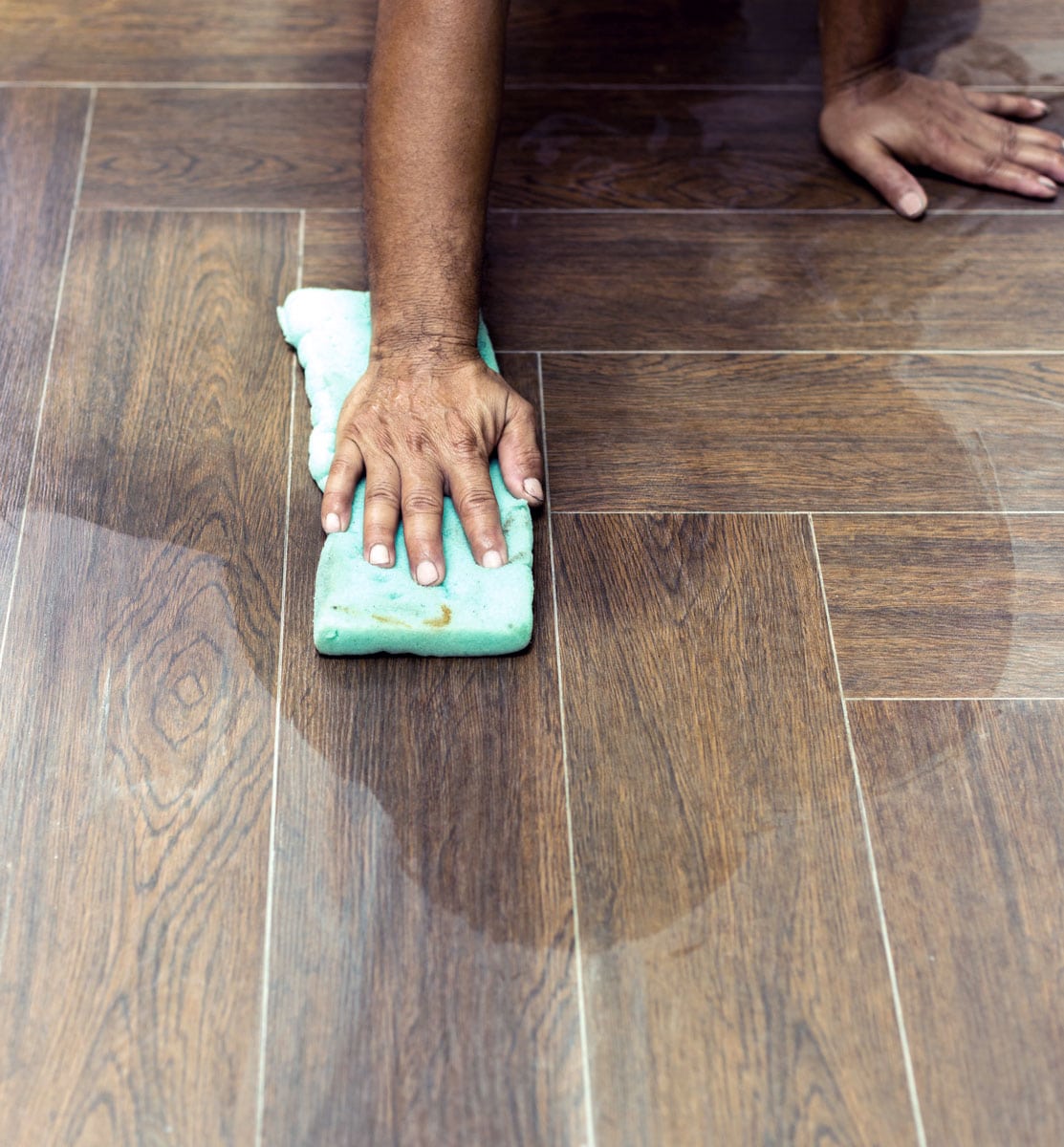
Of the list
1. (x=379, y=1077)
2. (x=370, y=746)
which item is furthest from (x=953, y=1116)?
(x=370, y=746)

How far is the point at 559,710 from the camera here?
3.44 feet

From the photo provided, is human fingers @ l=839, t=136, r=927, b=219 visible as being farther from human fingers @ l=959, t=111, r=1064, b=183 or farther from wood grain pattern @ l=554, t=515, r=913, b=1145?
wood grain pattern @ l=554, t=515, r=913, b=1145

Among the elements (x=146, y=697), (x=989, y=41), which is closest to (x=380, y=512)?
(x=146, y=697)

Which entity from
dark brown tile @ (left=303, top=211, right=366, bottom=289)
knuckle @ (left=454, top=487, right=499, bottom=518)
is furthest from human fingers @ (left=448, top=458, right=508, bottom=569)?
dark brown tile @ (left=303, top=211, right=366, bottom=289)

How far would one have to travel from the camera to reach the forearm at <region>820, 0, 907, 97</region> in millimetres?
1427

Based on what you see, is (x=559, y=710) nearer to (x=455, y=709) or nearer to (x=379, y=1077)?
(x=455, y=709)

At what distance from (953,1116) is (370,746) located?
1.82 ft

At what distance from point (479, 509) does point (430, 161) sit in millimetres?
367

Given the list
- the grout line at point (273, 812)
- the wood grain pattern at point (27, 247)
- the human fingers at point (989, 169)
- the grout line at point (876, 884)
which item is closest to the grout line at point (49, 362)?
the wood grain pattern at point (27, 247)

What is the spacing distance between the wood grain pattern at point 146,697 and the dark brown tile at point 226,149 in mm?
47

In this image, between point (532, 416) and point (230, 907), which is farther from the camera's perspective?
point (532, 416)

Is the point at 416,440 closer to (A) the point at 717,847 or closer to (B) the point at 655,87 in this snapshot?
(A) the point at 717,847

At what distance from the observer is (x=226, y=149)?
4.79ft

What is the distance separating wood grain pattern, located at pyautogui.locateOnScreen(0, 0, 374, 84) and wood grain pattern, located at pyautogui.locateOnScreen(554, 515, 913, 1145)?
84cm
